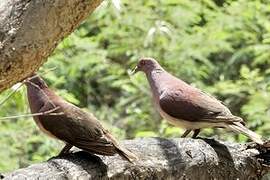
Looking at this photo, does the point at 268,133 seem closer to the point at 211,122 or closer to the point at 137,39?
the point at 137,39

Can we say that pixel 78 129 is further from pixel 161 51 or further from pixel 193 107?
pixel 161 51

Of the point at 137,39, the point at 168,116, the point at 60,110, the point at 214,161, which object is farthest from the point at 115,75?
the point at 60,110

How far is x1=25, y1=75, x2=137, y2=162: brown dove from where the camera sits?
357 cm

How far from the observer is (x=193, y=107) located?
4.73 meters

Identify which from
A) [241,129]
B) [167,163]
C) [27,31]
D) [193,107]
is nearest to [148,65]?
[193,107]

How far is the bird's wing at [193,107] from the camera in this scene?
15.4 feet

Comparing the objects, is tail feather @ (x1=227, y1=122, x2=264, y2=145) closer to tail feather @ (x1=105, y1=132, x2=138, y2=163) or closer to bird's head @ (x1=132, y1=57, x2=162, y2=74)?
bird's head @ (x1=132, y1=57, x2=162, y2=74)

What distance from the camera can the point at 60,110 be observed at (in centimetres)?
367

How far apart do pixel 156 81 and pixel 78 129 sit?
4.89 ft

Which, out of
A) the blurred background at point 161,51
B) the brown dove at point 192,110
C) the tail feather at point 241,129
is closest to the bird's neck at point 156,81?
the brown dove at point 192,110

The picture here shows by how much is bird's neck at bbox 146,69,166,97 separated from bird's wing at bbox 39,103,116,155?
1.28 metres

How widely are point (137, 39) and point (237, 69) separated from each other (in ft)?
4.77

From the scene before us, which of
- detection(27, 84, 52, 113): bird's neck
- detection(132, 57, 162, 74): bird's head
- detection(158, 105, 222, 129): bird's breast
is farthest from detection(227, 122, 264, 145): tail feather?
detection(27, 84, 52, 113): bird's neck

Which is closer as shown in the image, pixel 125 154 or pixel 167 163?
pixel 125 154
